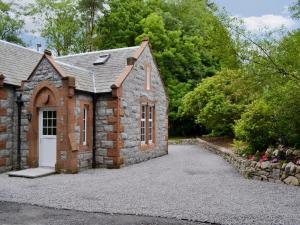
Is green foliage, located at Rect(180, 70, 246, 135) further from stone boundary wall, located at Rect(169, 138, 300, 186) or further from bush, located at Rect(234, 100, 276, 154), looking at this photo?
stone boundary wall, located at Rect(169, 138, 300, 186)

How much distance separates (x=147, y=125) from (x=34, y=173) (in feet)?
23.4

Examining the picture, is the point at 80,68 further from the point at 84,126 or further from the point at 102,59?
the point at 84,126

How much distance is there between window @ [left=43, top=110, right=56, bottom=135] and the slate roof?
62.5 inches

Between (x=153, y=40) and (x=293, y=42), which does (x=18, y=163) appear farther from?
(x=153, y=40)

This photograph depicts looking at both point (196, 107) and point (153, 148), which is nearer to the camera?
point (153, 148)

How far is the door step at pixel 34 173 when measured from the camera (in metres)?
12.7

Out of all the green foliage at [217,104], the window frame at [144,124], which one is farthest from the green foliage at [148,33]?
the window frame at [144,124]

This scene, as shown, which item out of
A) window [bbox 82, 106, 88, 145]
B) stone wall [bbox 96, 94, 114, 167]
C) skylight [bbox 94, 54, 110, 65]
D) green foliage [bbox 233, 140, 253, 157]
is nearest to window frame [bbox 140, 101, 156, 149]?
skylight [bbox 94, 54, 110, 65]

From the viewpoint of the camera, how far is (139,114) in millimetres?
17578

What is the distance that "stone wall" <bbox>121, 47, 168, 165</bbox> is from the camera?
15922mm

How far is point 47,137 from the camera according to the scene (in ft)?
47.5

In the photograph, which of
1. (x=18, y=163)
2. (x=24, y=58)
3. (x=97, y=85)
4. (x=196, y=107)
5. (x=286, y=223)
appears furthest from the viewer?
(x=196, y=107)

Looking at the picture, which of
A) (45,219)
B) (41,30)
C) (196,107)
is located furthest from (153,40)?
(45,219)

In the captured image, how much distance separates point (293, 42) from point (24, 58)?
12328 millimetres
